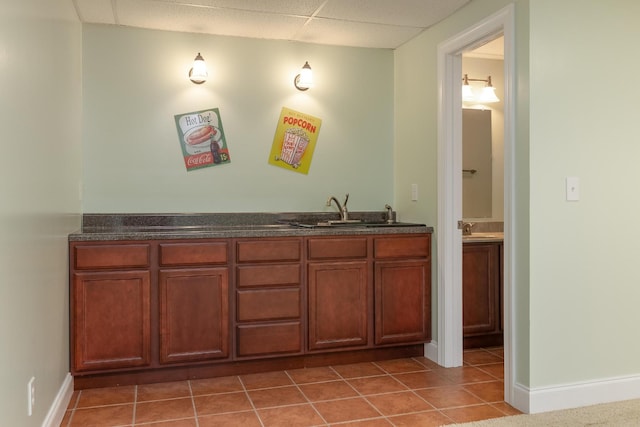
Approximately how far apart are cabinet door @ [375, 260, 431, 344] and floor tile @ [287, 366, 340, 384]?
394 mm

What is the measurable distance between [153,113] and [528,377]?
2817mm

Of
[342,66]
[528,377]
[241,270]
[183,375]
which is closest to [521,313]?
[528,377]

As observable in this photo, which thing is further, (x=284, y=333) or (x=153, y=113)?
(x=153, y=113)

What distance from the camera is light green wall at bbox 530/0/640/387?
271cm

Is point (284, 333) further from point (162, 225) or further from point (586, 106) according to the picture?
point (586, 106)

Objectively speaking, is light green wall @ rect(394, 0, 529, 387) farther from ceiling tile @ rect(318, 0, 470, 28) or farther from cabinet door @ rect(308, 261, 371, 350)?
cabinet door @ rect(308, 261, 371, 350)

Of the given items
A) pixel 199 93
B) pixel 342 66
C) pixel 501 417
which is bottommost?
pixel 501 417

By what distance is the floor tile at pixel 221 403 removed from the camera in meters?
2.78

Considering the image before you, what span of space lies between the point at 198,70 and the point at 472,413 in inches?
106

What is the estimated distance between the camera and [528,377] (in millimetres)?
2721

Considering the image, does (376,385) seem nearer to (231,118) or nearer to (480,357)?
(480,357)

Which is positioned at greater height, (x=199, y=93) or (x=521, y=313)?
(x=199, y=93)

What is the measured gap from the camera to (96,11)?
335 cm

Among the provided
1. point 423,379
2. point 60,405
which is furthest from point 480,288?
point 60,405
